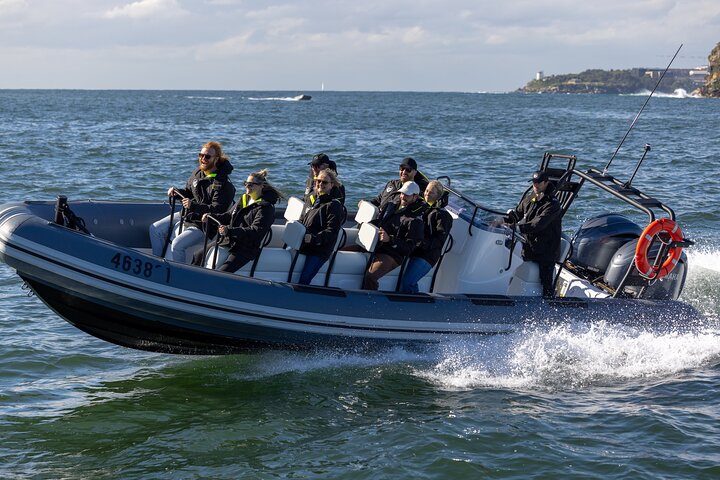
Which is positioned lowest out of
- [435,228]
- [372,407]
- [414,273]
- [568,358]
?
[372,407]

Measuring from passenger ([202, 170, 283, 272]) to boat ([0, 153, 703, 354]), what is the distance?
172mm

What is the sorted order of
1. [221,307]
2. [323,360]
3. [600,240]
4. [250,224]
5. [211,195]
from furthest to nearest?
[600,240] < [211,195] < [323,360] < [250,224] < [221,307]

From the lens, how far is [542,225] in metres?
7.62

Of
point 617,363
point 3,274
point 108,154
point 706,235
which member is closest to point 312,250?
point 617,363

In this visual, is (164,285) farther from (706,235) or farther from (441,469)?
(706,235)

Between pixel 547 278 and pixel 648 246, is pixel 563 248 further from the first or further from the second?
pixel 648 246

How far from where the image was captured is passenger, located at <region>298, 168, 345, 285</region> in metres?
7.16

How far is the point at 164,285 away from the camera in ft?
21.9

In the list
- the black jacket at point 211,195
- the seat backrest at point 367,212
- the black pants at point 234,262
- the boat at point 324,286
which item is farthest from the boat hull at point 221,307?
the black jacket at point 211,195

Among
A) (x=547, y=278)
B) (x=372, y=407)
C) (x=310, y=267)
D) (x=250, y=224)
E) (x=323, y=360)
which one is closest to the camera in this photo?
(x=372, y=407)

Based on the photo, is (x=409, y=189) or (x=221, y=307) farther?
(x=409, y=189)

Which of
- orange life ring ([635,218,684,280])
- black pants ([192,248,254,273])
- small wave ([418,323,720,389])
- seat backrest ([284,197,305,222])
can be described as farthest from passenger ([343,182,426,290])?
orange life ring ([635,218,684,280])

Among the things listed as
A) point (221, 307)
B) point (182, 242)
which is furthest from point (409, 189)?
point (182, 242)

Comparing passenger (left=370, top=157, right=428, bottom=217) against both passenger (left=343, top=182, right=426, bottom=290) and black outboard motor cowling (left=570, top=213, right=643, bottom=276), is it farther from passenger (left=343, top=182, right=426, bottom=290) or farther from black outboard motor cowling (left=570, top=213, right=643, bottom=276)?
black outboard motor cowling (left=570, top=213, right=643, bottom=276)
